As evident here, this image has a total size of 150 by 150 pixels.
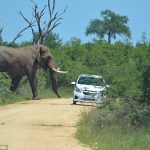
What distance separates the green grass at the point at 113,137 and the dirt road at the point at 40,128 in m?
0.36

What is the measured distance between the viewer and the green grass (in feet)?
55.0

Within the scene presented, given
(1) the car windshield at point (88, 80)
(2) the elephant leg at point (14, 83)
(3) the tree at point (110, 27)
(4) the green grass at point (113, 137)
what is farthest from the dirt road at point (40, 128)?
(3) the tree at point (110, 27)

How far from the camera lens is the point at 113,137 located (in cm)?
1831

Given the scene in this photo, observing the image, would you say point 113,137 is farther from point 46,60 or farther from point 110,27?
point 110,27

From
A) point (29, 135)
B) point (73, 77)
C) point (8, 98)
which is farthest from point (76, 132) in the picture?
point (73, 77)

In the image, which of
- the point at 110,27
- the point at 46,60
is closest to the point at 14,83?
the point at 46,60

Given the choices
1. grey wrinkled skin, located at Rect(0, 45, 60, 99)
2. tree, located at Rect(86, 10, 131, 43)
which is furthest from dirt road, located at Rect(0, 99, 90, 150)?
tree, located at Rect(86, 10, 131, 43)

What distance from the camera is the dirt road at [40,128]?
1705 centimetres

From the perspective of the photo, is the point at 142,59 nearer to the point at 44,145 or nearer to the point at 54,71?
the point at 44,145

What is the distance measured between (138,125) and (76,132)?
2206mm

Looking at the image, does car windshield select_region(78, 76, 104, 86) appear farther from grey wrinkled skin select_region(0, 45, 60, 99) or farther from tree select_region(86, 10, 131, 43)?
tree select_region(86, 10, 131, 43)

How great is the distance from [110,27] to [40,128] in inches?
3403

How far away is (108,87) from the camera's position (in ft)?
76.3

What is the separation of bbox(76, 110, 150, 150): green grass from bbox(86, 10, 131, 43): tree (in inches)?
3347
